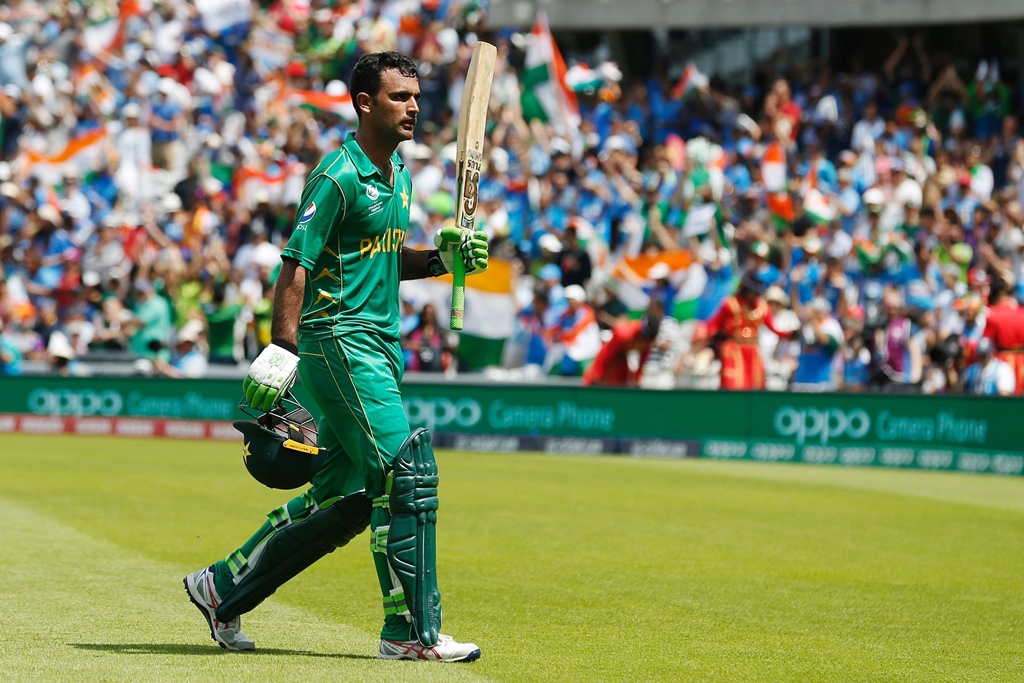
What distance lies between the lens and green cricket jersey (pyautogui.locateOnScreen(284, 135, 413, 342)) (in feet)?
20.1

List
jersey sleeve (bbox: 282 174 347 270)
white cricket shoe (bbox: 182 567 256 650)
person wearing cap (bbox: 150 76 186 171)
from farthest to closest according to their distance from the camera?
person wearing cap (bbox: 150 76 186 171), white cricket shoe (bbox: 182 567 256 650), jersey sleeve (bbox: 282 174 347 270)

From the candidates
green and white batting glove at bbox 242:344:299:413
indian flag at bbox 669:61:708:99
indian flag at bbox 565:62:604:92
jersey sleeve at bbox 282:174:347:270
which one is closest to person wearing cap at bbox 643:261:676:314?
indian flag at bbox 669:61:708:99

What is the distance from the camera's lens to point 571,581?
8898mm

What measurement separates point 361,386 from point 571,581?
3.12 meters

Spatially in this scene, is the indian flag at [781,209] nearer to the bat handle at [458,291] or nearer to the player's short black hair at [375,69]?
the bat handle at [458,291]

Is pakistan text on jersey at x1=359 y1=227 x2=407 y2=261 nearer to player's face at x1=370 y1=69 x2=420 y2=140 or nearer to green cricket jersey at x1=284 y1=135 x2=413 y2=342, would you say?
green cricket jersey at x1=284 y1=135 x2=413 y2=342

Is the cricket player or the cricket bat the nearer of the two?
the cricket player

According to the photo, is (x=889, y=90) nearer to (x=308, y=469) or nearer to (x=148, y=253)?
(x=148, y=253)

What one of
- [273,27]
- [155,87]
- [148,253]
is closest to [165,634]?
[148,253]

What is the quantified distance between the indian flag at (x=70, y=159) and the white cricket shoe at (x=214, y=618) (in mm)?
19878

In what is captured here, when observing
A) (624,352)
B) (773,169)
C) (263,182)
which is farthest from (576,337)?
(263,182)

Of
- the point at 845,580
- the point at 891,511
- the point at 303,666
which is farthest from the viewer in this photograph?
the point at 891,511

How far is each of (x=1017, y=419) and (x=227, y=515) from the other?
9.46 meters

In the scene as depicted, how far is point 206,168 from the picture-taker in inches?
992
